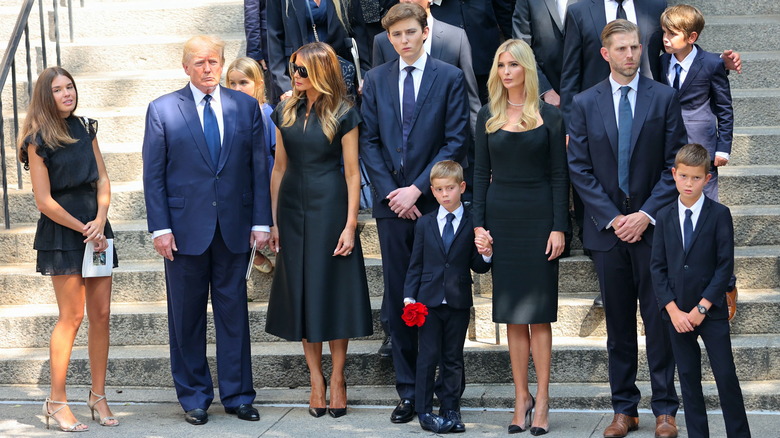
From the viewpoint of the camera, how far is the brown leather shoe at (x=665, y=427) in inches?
226

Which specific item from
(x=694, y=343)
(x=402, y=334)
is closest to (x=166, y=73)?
(x=402, y=334)

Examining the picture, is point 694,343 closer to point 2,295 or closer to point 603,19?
point 603,19

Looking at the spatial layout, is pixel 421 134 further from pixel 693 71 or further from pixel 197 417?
pixel 197 417

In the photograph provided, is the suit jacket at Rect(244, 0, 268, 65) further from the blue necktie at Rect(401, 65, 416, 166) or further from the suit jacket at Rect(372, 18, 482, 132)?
the blue necktie at Rect(401, 65, 416, 166)

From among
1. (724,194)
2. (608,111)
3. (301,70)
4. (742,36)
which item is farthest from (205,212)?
(742,36)

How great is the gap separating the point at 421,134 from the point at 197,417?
6.71ft

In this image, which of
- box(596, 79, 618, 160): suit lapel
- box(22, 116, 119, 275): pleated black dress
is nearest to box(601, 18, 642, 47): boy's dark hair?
box(596, 79, 618, 160): suit lapel

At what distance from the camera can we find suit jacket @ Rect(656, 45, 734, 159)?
641 cm

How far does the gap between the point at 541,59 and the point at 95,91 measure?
12.6 feet

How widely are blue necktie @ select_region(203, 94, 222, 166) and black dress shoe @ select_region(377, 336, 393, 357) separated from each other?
5.04ft

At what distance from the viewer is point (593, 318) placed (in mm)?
6844

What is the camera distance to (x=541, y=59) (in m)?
7.18

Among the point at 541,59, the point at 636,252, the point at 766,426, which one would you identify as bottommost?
the point at 766,426

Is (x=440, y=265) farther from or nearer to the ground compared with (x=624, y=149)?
nearer to the ground
